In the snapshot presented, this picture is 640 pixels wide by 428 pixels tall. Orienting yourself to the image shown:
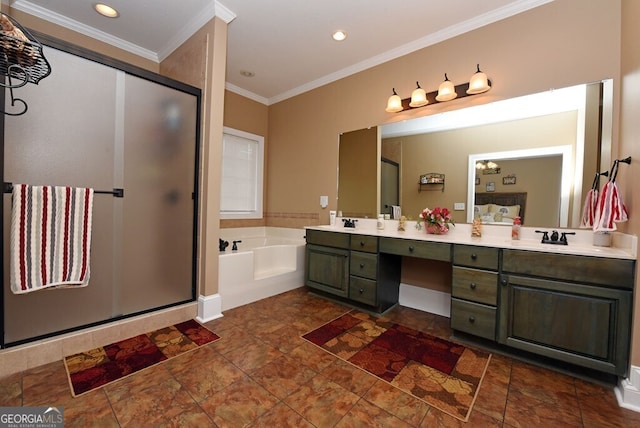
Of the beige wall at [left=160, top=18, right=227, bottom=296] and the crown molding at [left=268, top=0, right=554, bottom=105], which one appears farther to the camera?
the beige wall at [left=160, top=18, right=227, bottom=296]

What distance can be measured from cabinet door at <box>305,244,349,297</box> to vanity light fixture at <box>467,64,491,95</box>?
1.84 metres

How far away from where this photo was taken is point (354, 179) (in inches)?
126

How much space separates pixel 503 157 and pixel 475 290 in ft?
3.82

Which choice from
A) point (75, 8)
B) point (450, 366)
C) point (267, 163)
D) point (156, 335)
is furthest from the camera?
point (267, 163)

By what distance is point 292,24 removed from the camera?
2.50 metres

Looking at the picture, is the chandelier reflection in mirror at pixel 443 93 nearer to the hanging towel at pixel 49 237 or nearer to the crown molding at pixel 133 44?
the crown molding at pixel 133 44

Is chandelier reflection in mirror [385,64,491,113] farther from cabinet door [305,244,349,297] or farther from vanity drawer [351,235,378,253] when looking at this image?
cabinet door [305,244,349,297]

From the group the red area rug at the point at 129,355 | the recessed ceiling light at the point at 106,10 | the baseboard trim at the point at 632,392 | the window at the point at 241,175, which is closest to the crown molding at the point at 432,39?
the window at the point at 241,175

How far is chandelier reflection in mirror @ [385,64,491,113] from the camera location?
88.2 inches

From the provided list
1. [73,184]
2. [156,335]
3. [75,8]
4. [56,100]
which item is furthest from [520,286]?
[75,8]

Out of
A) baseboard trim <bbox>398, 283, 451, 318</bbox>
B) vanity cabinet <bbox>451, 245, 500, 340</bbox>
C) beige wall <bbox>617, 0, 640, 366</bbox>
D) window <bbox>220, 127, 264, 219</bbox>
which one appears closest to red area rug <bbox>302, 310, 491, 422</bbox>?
vanity cabinet <bbox>451, 245, 500, 340</bbox>

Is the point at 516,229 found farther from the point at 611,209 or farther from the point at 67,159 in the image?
the point at 67,159

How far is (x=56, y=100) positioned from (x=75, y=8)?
4.63 ft

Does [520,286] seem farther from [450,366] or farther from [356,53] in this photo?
[356,53]
